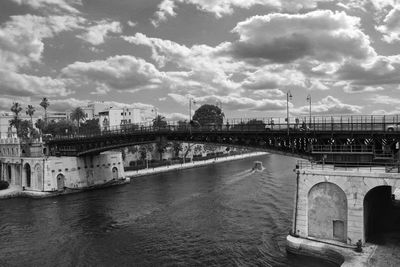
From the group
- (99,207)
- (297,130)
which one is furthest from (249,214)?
(99,207)

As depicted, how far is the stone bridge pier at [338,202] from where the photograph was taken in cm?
3319

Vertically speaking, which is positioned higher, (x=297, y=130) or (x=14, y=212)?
(x=297, y=130)

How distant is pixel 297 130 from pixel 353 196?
12.7 metres

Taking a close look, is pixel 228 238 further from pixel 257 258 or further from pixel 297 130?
pixel 297 130

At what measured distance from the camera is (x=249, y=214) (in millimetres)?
51375

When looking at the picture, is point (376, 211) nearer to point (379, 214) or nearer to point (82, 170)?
point (379, 214)

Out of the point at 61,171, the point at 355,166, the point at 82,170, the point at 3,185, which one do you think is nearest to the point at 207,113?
the point at 82,170

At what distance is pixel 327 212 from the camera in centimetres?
3522

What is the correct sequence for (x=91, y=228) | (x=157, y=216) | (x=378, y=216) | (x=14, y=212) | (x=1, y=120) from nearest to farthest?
(x=378, y=216) < (x=91, y=228) < (x=157, y=216) < (x=14, y=212) < (x=1, y=120)

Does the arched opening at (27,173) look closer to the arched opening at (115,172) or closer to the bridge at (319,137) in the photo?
the arched opening at (115,172)

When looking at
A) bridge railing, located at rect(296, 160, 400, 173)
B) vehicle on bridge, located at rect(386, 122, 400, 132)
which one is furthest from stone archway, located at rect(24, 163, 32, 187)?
vehicle on bridge, located at rect(386, 122, 400, 132)

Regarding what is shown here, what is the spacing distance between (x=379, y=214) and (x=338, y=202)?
853 cm

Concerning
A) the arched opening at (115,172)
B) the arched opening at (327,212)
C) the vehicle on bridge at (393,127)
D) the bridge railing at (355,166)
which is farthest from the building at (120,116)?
the arched opening at (327,212)

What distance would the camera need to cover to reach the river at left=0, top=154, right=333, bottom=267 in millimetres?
37344
